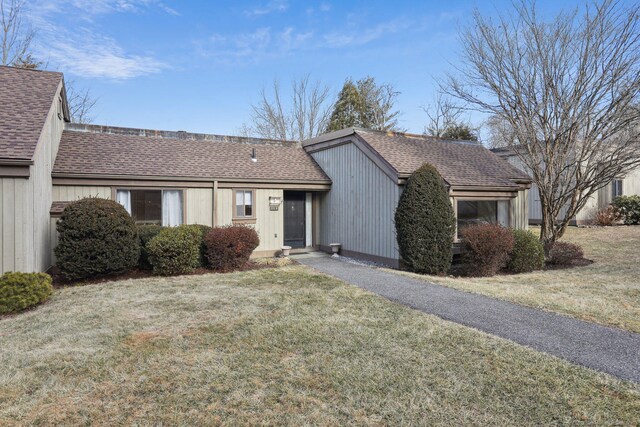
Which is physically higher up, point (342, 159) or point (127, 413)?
point (342, 159)

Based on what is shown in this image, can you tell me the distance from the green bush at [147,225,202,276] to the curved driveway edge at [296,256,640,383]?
416 centimetres

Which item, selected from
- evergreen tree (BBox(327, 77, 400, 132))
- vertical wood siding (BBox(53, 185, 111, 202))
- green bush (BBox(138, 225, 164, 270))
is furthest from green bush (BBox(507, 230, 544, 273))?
evergreen tree (BBox(327, 77, 400, 132))

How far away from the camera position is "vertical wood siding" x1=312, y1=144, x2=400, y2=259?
11.2m

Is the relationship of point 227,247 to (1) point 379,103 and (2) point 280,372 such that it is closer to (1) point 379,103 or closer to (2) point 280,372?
(2) point 280,372

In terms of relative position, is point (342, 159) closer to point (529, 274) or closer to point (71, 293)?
point (529, 274)

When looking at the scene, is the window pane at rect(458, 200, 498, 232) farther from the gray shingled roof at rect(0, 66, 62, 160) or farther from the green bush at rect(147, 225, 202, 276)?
the gray shingled roof at rect(0, 66, 62, 160)

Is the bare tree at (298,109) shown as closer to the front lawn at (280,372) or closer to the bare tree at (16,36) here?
the bare tree at (16,36)

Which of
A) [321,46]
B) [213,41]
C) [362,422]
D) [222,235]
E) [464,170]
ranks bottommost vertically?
[362,422]

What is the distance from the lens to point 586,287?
8.24m

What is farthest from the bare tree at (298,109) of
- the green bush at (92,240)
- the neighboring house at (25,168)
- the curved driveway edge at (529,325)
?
the curved driveway edge at (529,325)

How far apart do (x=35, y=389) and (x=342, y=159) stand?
10998 mm

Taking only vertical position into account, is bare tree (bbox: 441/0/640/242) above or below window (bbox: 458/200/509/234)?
above

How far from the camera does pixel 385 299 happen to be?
23.1 ft

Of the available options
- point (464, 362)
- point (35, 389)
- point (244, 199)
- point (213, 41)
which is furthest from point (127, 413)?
point (213, 41)
